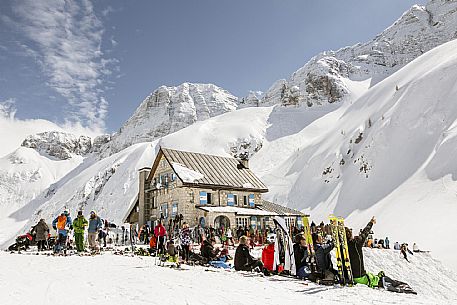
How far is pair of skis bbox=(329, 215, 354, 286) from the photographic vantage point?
932 centimetres

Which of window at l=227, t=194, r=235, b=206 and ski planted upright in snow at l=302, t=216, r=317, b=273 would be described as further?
window at l=227, t=194, r=235, b=206

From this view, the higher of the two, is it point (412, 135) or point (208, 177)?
point (412, 135)

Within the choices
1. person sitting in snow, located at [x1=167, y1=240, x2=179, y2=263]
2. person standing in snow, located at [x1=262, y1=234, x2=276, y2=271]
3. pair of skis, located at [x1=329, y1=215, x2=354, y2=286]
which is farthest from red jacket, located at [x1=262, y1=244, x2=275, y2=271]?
person sitting in snow, located at [x1=167, y1=240, x2=179, y2=263]

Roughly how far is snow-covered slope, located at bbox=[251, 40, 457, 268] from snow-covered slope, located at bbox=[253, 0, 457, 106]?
3537cm

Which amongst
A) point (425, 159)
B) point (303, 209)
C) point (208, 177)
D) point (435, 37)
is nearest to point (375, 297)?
point (208, 177)

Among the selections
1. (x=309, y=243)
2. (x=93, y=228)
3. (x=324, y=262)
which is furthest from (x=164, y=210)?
(x=324, y=262)

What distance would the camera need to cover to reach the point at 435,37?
108312 mm

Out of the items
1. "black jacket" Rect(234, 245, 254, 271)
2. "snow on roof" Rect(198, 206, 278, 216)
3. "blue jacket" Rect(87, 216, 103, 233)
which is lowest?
"black jacket" Rect(234, 245, 254, 271)

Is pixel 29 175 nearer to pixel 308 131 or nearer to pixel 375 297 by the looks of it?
pixel 308 131

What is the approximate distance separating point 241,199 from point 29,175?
12488 centimetres

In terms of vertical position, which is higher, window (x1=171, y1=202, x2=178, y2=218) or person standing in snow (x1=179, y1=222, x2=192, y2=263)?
window (x1=171, y1=202, x2=178, y2=218)

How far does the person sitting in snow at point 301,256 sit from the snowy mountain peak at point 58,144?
167 m

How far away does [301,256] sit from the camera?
10859 millimetres

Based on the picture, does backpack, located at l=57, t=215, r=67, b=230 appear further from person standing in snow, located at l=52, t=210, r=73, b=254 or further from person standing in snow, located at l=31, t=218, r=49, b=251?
person standing in snow, located at l=31, t=218, r=49, b=251
